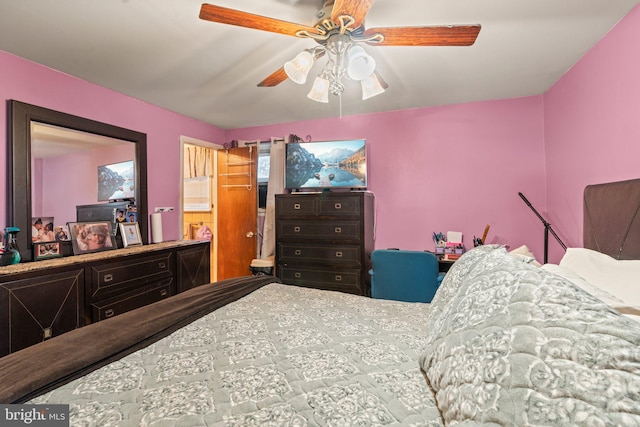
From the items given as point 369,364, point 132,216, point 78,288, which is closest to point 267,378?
point 369,364

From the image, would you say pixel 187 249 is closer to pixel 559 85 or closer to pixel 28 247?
pixel 28 247

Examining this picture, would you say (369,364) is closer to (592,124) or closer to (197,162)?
(592,124)

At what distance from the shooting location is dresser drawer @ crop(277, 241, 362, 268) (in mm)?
2969

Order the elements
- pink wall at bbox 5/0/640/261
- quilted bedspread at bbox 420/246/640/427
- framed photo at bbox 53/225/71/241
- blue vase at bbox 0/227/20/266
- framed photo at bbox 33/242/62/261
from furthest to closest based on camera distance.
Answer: framed photo at bbox 53/225/71/241, framed photo at bbox 33/242/62/261, pink wall at bbox 5/0/640/261, blue vase at bbox 0/227/20/266, quilted bedspread at bbox 420/246/640/427

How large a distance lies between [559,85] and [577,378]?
10.1ft

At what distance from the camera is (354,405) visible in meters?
0.74

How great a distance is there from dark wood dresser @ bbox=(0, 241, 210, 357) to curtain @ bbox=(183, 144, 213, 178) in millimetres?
1666

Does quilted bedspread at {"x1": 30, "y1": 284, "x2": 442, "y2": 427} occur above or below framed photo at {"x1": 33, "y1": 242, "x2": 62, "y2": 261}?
below

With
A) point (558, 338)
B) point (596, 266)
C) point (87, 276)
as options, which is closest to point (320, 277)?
point (87, 276)

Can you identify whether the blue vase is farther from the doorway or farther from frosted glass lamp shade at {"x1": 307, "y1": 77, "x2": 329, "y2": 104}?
frosted glass lamp shade at {"x1": 307, "y1": 77, "x2": 329, "y2": 104}

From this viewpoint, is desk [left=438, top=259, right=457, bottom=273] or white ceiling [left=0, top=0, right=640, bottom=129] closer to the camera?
white ceiling [left=0, top=0, right=640, bottom=129]

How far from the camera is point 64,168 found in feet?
7.57

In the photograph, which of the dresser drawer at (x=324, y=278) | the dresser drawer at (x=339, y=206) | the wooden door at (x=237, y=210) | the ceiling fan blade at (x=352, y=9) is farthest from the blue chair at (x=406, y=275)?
the wooden door at (x=237, y=210)

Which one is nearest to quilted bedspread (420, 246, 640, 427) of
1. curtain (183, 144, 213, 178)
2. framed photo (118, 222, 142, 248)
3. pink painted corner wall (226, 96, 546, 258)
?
pink painted corner wall (226, 96, 546, 258)
